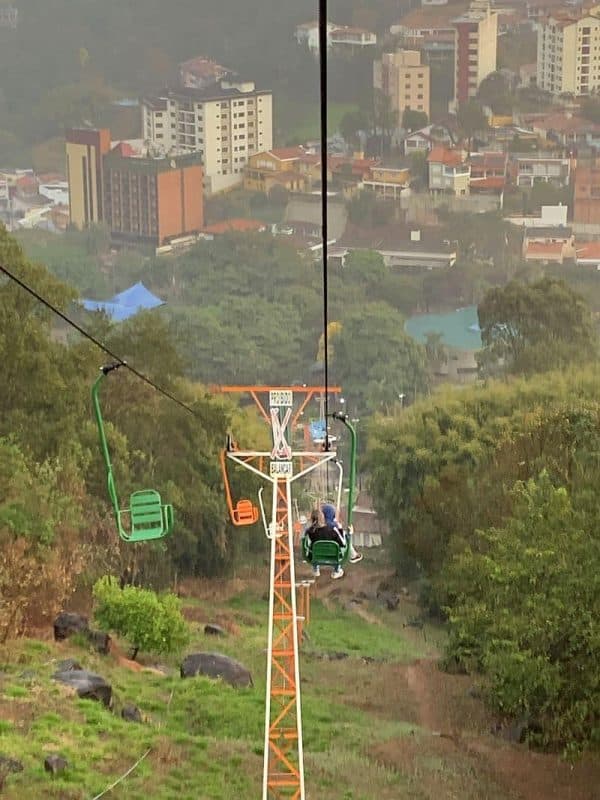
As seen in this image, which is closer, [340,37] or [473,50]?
[473,50]

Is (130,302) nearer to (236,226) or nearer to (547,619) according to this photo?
(236,226)

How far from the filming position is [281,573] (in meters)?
9.81

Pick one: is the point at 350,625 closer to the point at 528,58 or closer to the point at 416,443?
the point at 416,443

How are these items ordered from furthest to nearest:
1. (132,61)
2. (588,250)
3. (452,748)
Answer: (132,61)
(588,250)
(452,748)

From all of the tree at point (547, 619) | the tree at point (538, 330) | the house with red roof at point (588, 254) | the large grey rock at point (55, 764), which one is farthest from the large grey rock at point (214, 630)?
the house with red roof at point (588, 254)

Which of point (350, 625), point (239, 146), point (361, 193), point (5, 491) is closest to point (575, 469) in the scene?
point (350, 625)

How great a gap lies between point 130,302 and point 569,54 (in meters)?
15.0

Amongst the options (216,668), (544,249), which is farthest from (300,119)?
(216,668)

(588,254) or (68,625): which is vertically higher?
(588,254)

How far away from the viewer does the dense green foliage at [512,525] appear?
9852mm

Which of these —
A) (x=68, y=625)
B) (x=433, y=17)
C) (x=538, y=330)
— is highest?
(x=433, y=17)

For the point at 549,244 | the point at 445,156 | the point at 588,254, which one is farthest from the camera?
the point at 445,156

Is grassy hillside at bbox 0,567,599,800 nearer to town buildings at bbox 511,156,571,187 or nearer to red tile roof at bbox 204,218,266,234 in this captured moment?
red tile roof at bbox 204,218,266,234

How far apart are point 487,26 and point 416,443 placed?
77.9 feet
